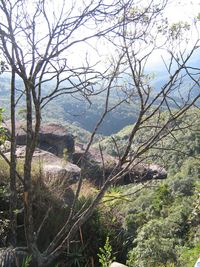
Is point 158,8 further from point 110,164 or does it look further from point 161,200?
point 161,200

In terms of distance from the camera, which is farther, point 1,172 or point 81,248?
point 1,172

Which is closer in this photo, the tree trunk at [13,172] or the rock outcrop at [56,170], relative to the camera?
the tree trunk at [13,172]

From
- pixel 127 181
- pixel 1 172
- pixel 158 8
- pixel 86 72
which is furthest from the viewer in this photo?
pixel 127 181

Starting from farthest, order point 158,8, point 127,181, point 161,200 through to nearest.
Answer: point 161,200 → point 127,181 → point 158,8

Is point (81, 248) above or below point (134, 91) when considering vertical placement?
below

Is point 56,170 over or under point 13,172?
under

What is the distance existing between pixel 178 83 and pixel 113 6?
2.85 feet

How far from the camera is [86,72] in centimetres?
340

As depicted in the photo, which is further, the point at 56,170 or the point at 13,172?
the point at 56,170

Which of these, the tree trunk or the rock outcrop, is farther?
the rock outcrop

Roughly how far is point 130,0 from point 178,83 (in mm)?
817

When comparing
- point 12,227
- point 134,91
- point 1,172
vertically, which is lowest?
point 12,227

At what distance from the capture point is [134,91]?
408 cm

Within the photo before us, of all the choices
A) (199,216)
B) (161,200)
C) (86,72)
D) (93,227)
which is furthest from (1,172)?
(161,200)
